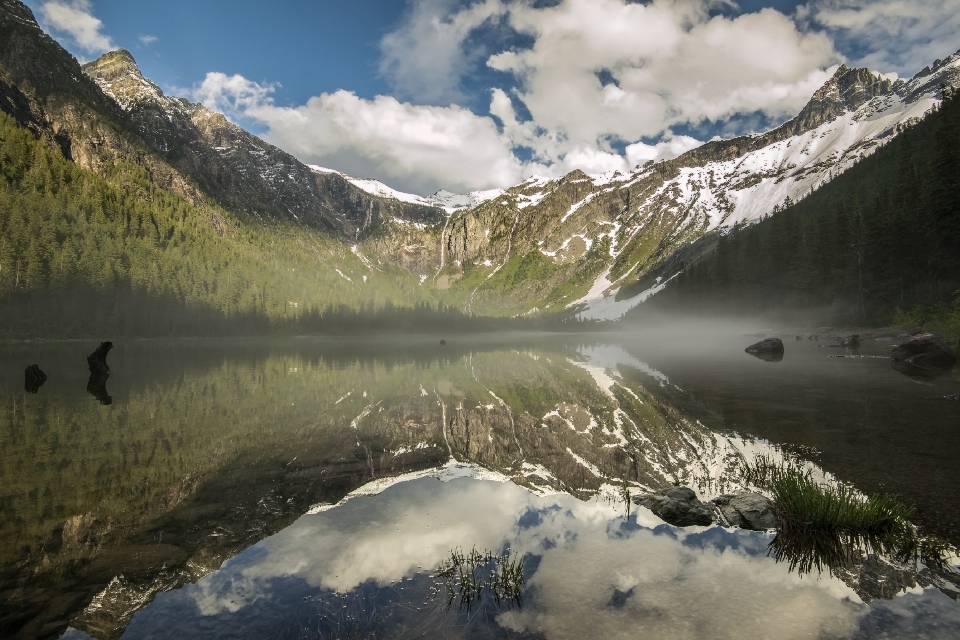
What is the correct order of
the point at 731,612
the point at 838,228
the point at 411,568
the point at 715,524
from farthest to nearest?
the point at 838,228, the point at 715,524, the point at 411,568, the point at 731,612

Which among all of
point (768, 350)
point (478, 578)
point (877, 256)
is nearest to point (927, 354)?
point (768, 350)

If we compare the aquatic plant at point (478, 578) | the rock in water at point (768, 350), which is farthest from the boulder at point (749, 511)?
the rock in water at point (768, 350)

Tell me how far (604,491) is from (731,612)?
6312 mm

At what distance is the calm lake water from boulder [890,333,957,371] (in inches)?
522

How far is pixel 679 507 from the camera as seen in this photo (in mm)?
11281

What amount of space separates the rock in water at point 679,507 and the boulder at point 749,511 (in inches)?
15.7

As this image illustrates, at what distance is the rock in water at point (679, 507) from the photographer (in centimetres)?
1092

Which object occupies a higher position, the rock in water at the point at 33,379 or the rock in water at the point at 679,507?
the rock in water at the point at 679,507

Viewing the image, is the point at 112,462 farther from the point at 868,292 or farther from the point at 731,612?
the point at 868,292

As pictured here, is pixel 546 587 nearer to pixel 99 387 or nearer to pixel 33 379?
pixel 99 387

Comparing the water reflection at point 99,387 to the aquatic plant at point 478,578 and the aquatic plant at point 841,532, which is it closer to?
the aquatic plant at point 478,578

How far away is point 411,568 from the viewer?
9.16 meters

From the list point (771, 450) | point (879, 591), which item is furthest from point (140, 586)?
point (771, 450)

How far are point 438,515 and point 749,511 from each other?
7.60 m
